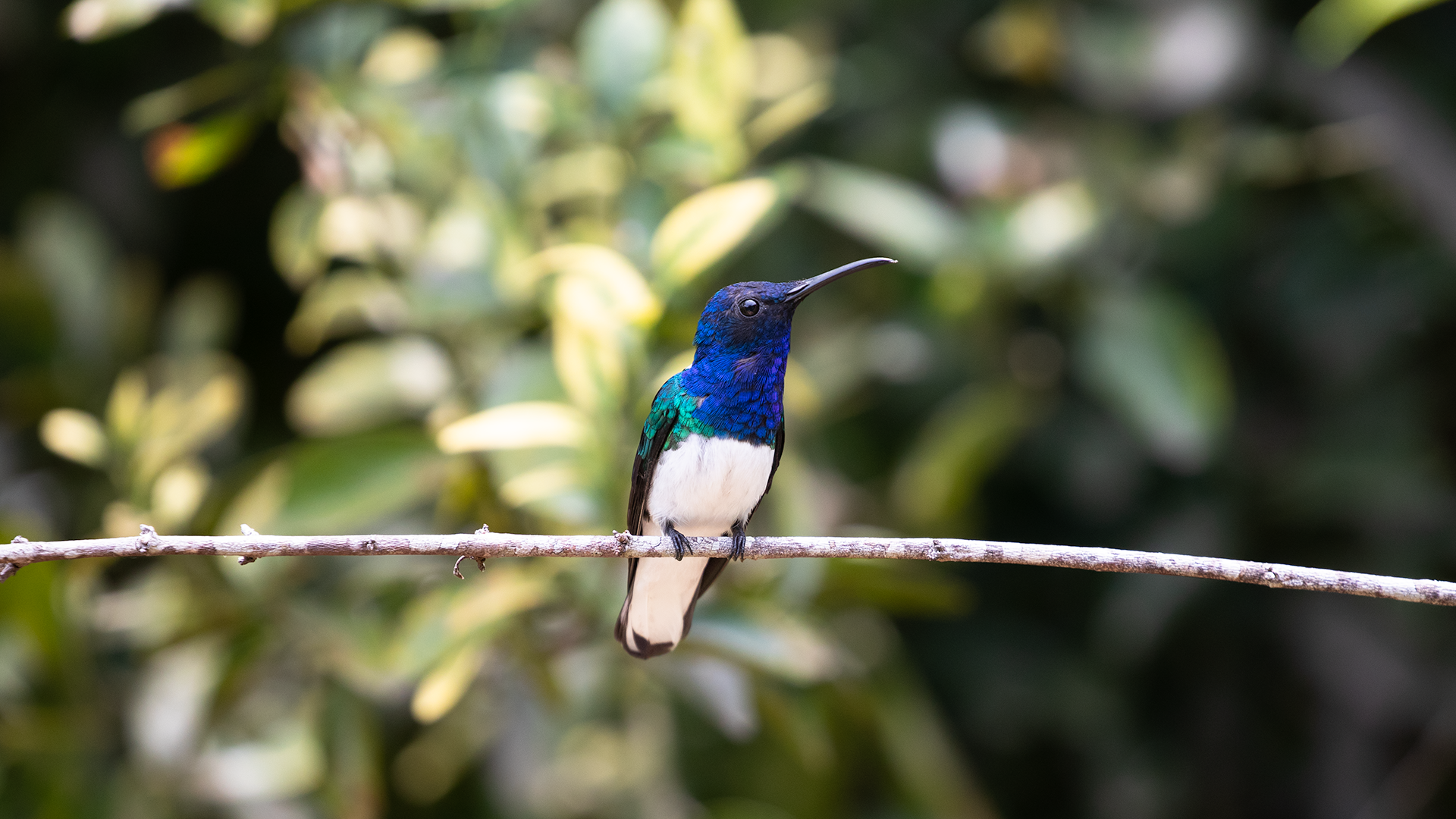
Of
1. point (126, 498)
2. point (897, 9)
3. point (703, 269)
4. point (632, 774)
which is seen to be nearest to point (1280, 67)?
point (897, 9)

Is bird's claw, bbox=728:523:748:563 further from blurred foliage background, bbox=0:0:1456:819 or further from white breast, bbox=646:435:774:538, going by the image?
blurred foliage background, bbox=0:0:1456:819

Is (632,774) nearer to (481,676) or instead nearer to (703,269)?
(481,676)

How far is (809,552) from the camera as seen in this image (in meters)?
A: 1.44

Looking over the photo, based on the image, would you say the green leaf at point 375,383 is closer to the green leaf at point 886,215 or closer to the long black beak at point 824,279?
the green leaf at point 886,215

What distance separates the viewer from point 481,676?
3215 mm

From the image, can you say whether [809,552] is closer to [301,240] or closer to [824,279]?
[824,279]

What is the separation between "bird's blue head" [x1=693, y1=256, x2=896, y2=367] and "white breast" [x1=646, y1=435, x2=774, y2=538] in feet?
0.56

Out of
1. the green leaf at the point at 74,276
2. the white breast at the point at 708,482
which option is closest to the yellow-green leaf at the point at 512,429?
the white breast at the point at 708,482

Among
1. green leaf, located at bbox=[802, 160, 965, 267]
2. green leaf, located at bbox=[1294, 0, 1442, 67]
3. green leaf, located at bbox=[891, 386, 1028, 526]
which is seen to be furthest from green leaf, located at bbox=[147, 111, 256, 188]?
green leaf, located at bbox=[1294, 0, 1442, 67]

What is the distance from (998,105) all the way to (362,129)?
2.10 metres

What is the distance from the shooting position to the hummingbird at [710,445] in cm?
187

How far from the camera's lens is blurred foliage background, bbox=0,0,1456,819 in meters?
2.70

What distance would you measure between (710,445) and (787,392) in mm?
722

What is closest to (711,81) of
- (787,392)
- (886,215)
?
(886,215)
